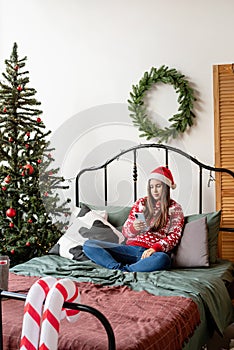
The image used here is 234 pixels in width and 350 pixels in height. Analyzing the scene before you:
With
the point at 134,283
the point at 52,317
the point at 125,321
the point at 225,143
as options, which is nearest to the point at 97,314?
the point at 52,317

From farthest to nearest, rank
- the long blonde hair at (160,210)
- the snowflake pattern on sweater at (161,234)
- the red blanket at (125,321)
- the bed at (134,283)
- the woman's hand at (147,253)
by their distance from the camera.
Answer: the long blonde hair at (160,210), the snowflake pattern on sweater at (161,234), the woman's hand at (147,253), the bed at (134,283), the red blanket at (125,321)

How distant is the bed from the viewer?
240cm

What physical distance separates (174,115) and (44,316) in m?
2.36

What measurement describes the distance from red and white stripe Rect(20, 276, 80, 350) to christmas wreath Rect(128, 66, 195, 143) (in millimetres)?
2168

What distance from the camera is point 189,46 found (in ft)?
13.5

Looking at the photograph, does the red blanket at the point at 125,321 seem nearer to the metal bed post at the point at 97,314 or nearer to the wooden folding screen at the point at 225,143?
the metal bed post at the point at 97,314

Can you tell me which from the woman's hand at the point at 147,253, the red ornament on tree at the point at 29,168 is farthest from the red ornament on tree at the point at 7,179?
the woman's hand at the point at 147,253

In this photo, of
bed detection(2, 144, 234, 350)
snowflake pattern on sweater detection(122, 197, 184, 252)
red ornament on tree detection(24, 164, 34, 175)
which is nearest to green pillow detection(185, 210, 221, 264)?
bed detection(2, 144, 234, 350)

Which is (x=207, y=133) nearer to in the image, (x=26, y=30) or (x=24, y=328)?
(x=26, y=30)

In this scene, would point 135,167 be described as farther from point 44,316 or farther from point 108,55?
point 44,316

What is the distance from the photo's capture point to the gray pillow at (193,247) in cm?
356

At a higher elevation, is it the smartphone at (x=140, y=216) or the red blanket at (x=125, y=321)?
the smartphone at (x=140, y=216)

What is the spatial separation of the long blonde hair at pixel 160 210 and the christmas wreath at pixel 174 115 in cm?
52

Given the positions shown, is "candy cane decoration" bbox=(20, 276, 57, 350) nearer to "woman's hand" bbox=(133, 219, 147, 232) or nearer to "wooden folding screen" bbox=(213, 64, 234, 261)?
"woman's hand" bbox=(133, 219, 147, 232)
